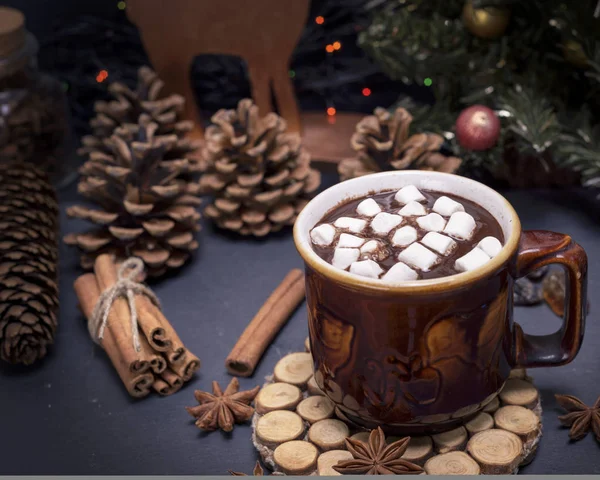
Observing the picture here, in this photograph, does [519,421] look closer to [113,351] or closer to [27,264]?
[113,351]

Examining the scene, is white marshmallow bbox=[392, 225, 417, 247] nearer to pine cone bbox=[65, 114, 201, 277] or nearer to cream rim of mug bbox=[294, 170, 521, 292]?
cream rim of mug bbox=[294, 170, 521, 292]

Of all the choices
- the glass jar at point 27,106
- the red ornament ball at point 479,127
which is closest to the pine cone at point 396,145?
the red ornament ball at point 479,127

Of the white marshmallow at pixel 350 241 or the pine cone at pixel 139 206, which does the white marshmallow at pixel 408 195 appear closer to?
the white marshmallow at pixel 350 241

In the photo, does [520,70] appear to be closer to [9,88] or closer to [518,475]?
[518,475]

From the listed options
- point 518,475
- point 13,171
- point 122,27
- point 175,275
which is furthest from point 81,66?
point 518,475

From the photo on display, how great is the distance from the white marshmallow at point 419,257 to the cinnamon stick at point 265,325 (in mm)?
332

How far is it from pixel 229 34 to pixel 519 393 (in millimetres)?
897

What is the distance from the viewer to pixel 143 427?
3.36 ft

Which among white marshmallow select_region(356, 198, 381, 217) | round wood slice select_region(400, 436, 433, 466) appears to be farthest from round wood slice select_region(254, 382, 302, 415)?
white marshmallow select_region(356, 198, 381, 217)

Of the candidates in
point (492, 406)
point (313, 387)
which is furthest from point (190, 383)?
point (492, 406)

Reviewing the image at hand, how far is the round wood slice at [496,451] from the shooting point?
0.86 meters

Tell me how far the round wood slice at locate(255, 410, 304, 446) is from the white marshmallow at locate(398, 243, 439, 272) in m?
0.24

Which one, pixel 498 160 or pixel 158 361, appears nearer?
pixel 158 361

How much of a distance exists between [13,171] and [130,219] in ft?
0.71
